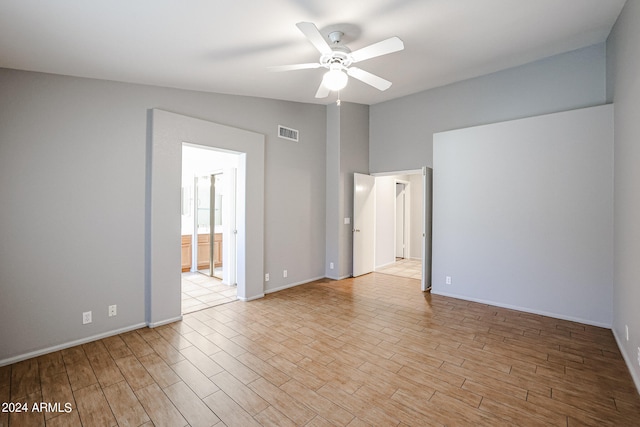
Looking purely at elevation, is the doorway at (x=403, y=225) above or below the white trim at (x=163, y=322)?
above

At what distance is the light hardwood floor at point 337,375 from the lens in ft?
6.38

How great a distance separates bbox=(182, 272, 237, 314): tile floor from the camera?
4137 millimetres

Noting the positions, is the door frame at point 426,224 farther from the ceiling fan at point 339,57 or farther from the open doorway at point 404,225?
the ceiling fan at point 339,57

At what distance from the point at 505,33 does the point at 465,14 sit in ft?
2.54

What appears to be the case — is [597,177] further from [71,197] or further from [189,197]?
[189,197]

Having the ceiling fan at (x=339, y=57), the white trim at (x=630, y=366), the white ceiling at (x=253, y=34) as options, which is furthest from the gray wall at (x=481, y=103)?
the white trim at (x=630, y=366)

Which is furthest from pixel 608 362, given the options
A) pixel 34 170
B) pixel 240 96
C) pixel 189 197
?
pixel 189 197

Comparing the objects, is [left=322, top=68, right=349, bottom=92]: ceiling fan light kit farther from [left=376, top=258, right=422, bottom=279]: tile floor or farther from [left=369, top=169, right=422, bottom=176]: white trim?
[left=376, top=258, right=422, bottom=279]: tile floor

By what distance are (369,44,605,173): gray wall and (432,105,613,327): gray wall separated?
1.46ft

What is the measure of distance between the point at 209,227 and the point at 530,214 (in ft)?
19.3

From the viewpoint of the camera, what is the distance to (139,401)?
2.07 metres

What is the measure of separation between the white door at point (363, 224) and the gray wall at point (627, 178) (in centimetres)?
358

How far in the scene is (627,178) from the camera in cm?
265

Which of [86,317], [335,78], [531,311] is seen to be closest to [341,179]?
[335,78]
